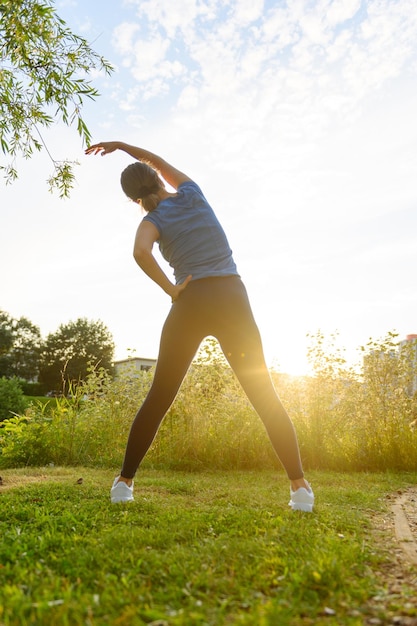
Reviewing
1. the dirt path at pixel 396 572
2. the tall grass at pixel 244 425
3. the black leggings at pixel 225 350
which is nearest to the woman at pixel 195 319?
the black leggings at pixel 225 350

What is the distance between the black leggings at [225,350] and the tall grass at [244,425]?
2.85m

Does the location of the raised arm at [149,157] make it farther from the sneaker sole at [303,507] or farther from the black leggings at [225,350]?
the sneaker sole at [303,507]

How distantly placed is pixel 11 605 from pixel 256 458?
4.50 m

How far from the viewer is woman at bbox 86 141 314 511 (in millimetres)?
3186

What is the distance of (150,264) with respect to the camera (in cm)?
321

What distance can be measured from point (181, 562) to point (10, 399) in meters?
15.2

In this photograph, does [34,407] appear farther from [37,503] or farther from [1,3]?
[1,3]

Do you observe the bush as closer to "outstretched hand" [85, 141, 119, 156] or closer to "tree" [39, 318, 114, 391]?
"outstretched hand" [85, 141, 119, 156]

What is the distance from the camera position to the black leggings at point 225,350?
3.18 meters

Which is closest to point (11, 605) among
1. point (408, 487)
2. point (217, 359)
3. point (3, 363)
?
point (408, 487)

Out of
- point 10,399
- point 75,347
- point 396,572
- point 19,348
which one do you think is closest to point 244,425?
point 396,572

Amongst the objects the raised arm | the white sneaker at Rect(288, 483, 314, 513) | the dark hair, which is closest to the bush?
the raised arm

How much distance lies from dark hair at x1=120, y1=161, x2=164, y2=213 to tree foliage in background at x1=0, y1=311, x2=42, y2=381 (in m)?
41.8

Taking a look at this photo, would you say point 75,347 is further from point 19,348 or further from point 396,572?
point 396,572
